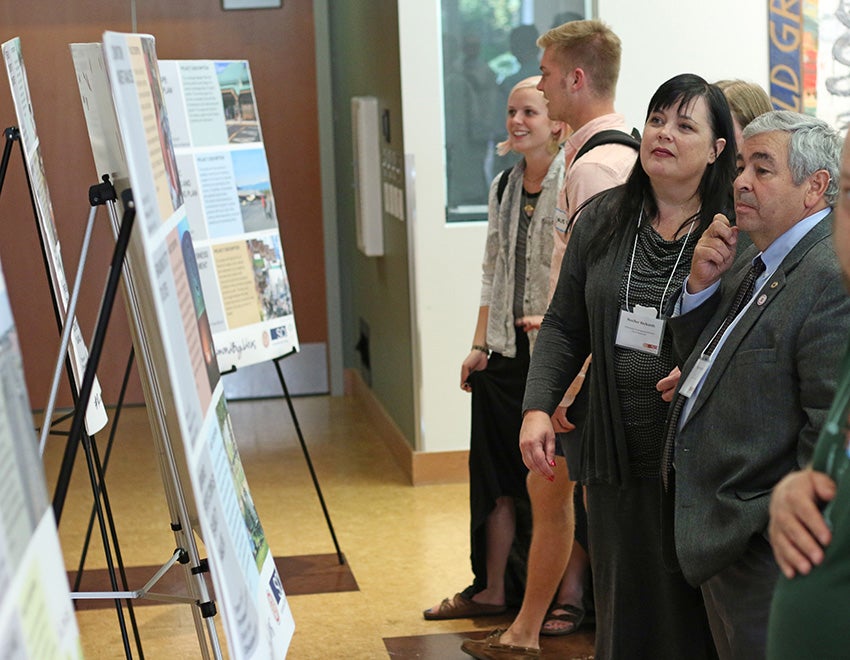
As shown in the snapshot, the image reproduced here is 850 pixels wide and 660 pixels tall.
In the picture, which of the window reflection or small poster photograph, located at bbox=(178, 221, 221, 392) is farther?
the window reflection

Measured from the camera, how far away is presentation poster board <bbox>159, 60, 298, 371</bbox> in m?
4.00

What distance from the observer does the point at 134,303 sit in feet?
7.83

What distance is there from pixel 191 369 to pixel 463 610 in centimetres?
245

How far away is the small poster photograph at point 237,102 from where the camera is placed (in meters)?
4.14

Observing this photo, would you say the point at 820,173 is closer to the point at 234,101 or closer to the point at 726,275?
the point at 726,275

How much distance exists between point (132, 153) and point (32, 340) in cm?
562

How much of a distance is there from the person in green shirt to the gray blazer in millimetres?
639

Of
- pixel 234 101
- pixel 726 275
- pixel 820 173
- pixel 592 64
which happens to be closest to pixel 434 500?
pixel 234 101

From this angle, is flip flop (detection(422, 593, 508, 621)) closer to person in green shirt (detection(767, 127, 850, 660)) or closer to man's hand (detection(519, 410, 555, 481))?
man's hand (detection(519, 410, 555, 481))

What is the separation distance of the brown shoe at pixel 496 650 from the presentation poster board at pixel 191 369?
1.59 m

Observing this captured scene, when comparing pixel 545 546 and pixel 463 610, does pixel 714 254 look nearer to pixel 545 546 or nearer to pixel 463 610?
pixel 545 546

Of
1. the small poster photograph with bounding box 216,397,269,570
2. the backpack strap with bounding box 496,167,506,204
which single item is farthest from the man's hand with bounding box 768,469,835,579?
the backpack strap with bounding box 496,167,506,204

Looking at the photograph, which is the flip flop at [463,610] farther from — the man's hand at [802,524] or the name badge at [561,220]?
the man's hand at [802,524]

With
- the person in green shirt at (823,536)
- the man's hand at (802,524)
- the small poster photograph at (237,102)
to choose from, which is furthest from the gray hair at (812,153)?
the small poster photograph at (237,102)
